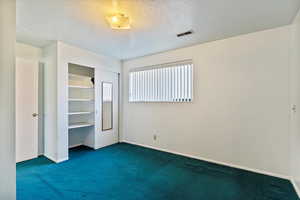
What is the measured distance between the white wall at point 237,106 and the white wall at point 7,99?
2949 millimetres

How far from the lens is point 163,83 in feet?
12.9

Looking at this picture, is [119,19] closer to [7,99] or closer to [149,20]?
[149,20]

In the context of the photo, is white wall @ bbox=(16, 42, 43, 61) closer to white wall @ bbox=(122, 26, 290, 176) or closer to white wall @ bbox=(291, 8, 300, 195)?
white wall @ bbox=(122, 26, 290, 176)

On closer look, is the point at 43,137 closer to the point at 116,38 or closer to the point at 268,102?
the point at 116,38

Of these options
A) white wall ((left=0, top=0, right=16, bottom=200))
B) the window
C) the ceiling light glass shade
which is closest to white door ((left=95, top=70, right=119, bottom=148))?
the window

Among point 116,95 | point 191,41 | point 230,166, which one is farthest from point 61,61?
point 230,166

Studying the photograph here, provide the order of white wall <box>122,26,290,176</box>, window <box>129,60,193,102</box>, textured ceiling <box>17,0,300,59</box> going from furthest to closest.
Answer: window <box>129,60,193,102</box>
white wall <box>122,26,290,176</box>
textured ceiling <box>17,0,300,59</box>

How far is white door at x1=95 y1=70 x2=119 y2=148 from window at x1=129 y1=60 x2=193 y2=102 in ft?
1.61

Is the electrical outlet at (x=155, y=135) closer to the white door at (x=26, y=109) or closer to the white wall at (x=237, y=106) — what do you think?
the white wall at (x=237, y=106)

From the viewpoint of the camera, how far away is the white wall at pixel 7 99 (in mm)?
1396

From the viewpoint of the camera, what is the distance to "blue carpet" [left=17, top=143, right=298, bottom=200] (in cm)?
212

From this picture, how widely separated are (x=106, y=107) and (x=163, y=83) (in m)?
1.75

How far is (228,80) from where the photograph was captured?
119 inches

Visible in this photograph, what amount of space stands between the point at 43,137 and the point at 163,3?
373cm
